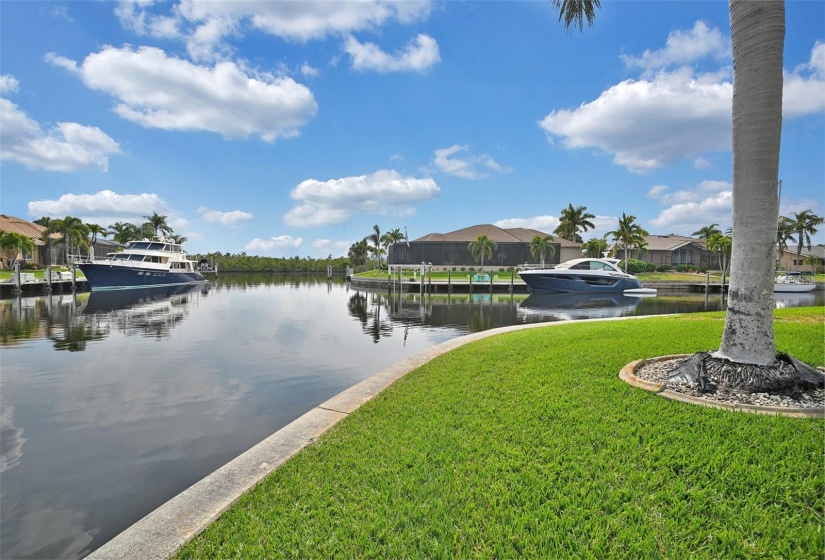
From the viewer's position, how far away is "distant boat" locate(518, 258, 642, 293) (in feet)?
132

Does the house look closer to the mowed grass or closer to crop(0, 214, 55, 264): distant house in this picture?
crop(0, 214, 55, 264): distant house

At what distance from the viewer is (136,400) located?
27.7ft

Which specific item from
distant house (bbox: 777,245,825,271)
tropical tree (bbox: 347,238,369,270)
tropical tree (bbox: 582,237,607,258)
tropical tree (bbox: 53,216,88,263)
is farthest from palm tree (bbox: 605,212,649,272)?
tropical tree (bbox: 53,216,88,263)

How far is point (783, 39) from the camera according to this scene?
5.33m

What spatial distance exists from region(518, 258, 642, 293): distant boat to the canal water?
23.8 metres

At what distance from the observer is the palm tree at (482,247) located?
206ft

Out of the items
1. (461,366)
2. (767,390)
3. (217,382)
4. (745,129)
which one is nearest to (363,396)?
(461,366)

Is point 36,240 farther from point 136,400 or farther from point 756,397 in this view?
point 756,397

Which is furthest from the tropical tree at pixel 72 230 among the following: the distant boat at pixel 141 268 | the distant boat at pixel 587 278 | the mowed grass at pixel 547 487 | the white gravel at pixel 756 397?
the white gravel at pixel 756 397

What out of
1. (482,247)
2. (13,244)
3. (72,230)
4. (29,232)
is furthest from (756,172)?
(29,232)

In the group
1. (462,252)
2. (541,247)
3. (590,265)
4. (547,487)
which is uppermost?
(541,247)

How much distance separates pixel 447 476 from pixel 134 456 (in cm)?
493

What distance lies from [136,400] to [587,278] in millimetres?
39521

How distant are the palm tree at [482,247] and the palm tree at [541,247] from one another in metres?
6.29
